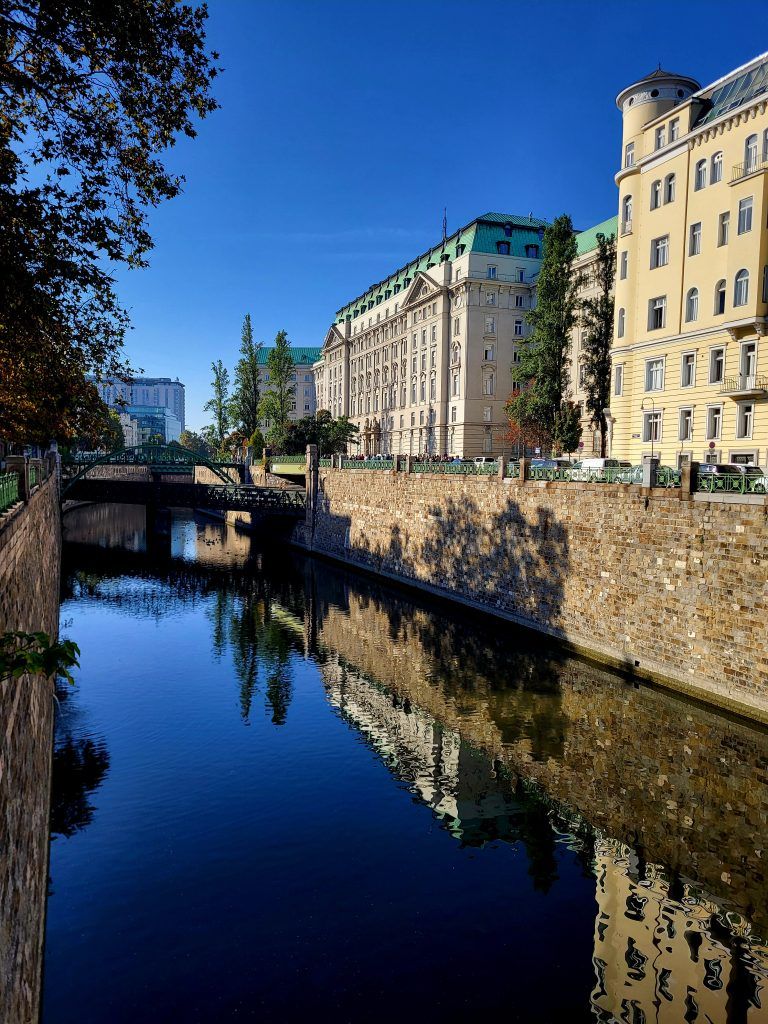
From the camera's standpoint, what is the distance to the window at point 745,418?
3082cm

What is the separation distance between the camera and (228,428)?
10894 cm

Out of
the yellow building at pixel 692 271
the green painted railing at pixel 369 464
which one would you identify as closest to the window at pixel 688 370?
the yellow building at pixel 692 271

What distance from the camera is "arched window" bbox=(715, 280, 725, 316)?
31828 millimetres

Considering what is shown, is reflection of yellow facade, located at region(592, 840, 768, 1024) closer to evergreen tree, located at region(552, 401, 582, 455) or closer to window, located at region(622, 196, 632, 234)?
window, located at region(622, 196, 632, 234)

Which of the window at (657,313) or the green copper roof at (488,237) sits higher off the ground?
the green copper roof at (488,237)

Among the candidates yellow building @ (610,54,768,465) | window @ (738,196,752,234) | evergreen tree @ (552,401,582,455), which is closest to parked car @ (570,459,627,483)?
yellow building @ (610,54,768,465)

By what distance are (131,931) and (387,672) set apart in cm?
1498

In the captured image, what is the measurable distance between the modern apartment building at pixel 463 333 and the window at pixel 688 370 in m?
34.4

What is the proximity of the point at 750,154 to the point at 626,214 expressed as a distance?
855 centimetres

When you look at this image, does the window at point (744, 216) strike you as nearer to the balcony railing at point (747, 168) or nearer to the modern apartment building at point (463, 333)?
the balcony railing at point (747, 168)

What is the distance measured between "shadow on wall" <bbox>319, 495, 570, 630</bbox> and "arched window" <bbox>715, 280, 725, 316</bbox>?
13.4 metres

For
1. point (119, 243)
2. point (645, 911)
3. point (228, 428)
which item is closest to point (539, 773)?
Result: point (645, 911)

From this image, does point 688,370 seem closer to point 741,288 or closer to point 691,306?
point 691,306

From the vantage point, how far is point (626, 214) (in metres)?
38.3
